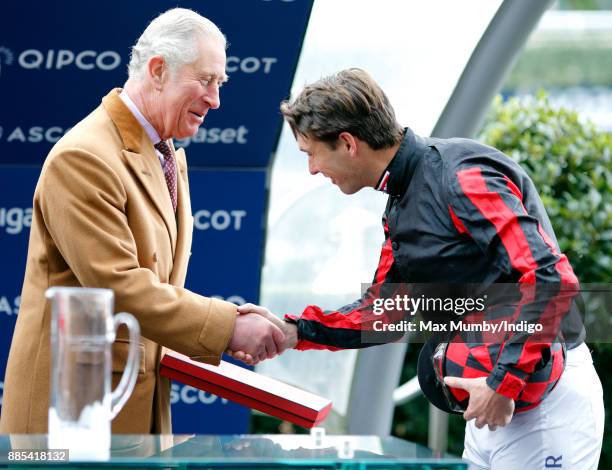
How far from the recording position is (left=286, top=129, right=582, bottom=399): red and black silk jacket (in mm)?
3242

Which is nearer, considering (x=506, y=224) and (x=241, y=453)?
(x=241, y=453)

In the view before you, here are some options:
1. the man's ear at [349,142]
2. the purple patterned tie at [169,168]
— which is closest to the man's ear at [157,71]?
the purple patterned tie at [169,168]

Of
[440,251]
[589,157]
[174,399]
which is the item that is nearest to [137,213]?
[440,251]

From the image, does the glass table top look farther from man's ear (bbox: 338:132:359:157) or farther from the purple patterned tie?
the purple patterned tie

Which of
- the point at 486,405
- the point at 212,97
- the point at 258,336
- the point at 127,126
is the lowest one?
the point at 486,405

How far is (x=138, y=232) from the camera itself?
3.66 m

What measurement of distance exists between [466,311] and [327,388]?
9.21 ft

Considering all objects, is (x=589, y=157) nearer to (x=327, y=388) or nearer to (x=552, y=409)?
(x=327, y=388)

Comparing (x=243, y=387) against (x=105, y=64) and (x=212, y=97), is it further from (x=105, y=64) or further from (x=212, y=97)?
(x=105, y=64)

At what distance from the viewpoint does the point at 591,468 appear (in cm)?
355

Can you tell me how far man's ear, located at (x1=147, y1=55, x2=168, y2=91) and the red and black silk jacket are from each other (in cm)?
80
